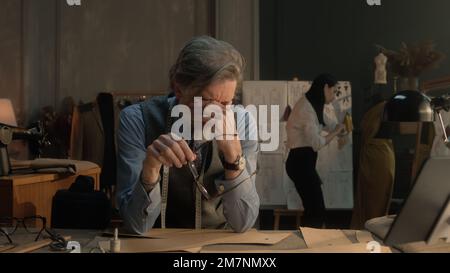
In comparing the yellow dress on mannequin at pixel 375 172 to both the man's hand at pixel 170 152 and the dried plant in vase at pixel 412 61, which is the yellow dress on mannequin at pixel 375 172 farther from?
the man's hand at pixel 170 152

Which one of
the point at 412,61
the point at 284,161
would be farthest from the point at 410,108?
the point at 412,61

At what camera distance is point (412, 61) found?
133 inches

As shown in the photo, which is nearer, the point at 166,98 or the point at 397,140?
the point at 166,98

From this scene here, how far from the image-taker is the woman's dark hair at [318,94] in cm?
306

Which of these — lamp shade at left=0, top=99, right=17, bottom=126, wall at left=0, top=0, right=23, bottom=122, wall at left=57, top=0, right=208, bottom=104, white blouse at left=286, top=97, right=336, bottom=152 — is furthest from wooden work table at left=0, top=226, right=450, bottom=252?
wall at left=57, top=0, right=208, bottom=104

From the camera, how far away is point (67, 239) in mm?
990

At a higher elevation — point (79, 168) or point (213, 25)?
point (213, 25)

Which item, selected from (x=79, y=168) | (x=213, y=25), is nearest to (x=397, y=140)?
(x=213, y=25)

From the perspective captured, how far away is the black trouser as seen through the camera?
9.69ft

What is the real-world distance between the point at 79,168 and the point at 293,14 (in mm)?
1931

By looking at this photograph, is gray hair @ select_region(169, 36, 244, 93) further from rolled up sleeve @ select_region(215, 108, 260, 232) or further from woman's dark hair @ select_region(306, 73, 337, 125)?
woman's dark hair @ select_region(306, 73, 337, 125)

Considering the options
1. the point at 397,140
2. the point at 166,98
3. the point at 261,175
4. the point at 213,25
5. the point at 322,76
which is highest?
the point at 213,25

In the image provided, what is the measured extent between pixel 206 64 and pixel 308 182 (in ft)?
6.73
